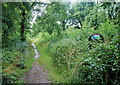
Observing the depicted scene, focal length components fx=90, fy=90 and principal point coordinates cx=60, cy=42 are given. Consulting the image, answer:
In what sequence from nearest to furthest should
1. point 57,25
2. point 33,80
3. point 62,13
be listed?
point 33,80
point 62,13
point 57,25

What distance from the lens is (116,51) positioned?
8.19 feet

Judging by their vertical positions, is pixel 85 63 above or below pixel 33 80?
above

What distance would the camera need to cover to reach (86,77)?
9.16 ft

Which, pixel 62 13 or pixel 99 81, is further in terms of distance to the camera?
pixel 62 13

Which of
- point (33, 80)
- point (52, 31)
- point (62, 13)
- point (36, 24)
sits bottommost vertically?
point (33, 80)

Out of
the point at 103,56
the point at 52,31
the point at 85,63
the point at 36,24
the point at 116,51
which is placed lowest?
the point at 85,63

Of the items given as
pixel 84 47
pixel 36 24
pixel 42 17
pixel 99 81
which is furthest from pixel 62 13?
pixel 99 81

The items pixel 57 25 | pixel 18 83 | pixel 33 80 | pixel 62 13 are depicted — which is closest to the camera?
pixel 18 83

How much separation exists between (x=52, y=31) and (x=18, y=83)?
6878 millimetres

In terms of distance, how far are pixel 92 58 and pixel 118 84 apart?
3.06 ft

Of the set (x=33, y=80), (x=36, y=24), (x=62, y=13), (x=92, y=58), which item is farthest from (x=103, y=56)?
(x=36, y=24)

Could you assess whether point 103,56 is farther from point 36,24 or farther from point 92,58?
point 36,24

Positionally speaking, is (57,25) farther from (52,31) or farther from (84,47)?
(84,47)

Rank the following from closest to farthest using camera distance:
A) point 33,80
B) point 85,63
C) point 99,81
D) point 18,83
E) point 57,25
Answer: point 99,81
point 85,63
point 18,83
point 33,80
point 57,25
